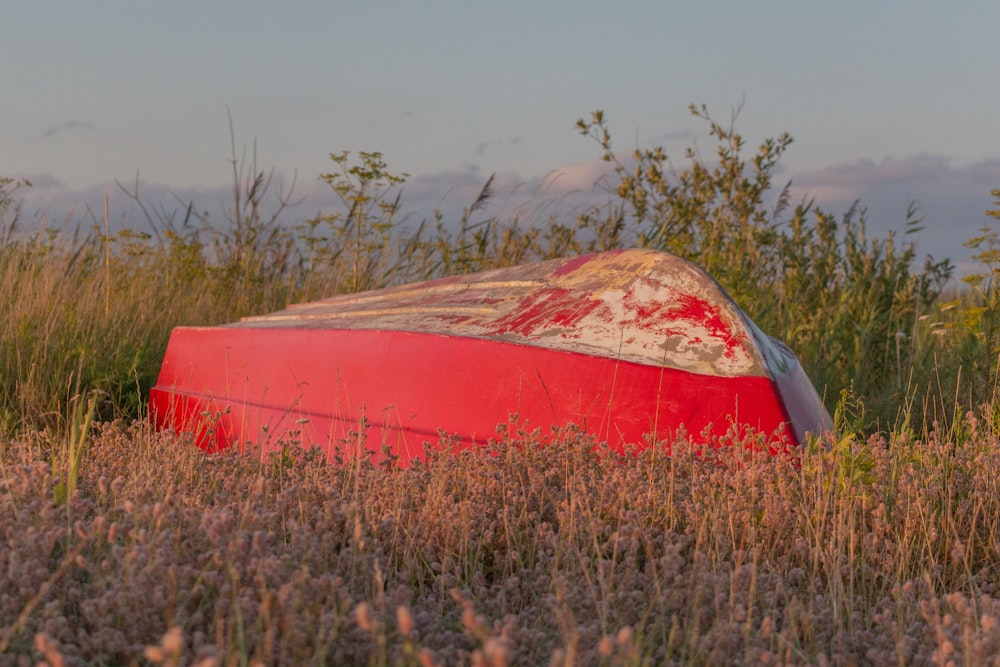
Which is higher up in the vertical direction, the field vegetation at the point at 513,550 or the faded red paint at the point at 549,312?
the faded red paint at the point at 549,312

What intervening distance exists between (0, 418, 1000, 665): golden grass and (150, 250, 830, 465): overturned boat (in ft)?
0.85

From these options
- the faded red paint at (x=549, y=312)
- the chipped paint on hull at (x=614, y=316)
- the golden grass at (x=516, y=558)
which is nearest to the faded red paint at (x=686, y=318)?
the chipped paint on hull at (x=614, y=316)

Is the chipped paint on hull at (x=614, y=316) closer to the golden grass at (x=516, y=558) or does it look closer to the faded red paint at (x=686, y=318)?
the faded red paint at (x=686, y=318)

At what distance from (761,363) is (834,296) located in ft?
11.9

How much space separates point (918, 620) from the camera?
98.8 inches

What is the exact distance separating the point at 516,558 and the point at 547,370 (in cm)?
119

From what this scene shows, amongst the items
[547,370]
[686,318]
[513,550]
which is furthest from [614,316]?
[513,550]

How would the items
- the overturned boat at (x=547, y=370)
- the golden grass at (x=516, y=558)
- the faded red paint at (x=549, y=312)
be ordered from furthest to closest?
1. the faded red paint at (x=549, y=312)
2. the overturned boat at (x=547, y=370)
3. the golden grass at (x=516, y=558)

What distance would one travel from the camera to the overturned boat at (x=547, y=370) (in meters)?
3.71

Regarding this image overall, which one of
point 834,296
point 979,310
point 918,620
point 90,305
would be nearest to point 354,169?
point 90,305

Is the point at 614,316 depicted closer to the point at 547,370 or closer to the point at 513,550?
the point at 547,370

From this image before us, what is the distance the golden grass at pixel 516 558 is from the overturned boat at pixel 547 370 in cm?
26

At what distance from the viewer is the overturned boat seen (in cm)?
371

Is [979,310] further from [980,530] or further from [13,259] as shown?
[13,259]
